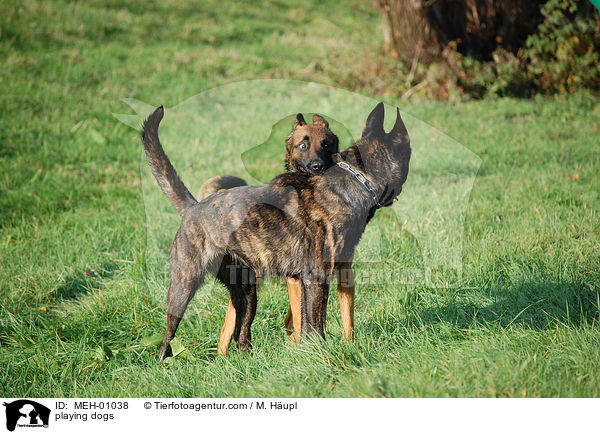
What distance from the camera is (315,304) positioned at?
3514mm

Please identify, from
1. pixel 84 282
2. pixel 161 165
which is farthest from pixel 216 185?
pixel 84 282

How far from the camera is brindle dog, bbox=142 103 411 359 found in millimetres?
3537

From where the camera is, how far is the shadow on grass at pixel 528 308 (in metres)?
3.74

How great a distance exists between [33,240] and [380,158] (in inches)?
156

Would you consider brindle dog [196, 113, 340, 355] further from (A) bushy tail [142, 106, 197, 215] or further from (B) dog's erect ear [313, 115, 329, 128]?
(A) bushy tail [142, 106, 197, 215]

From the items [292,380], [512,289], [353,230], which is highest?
[353,230]

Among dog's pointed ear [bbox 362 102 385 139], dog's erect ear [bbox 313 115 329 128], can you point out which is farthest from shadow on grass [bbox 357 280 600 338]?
dog's erect ear [bbox 313 115 329 128]

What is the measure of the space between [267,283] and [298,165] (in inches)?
40.3

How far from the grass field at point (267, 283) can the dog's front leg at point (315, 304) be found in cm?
13

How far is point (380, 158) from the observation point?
12.3ft

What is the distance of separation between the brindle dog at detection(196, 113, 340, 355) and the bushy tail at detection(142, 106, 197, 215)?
0.87ft

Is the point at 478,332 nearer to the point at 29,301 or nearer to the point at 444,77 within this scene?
the point at 29,301

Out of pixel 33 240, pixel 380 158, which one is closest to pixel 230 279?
pixel 380 158
